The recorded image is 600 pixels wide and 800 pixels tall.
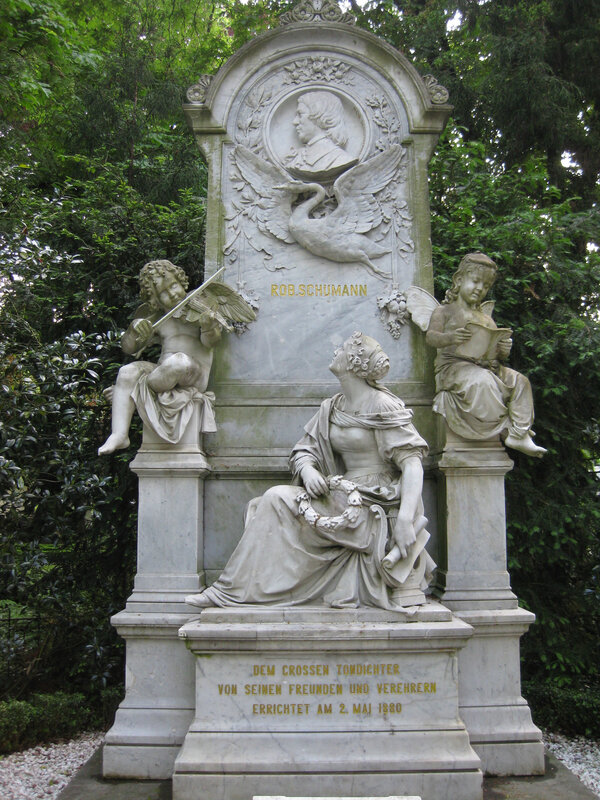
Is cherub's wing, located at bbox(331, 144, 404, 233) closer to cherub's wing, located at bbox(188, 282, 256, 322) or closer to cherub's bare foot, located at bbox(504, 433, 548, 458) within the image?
cherub's wing, located at bbox(188, 282, 256, 322)

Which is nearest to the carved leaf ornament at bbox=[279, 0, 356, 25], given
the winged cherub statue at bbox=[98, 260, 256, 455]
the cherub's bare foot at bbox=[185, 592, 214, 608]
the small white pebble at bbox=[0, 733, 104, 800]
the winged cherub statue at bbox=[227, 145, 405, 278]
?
the winged cherub statue at bbox=[227, 145, 405, 278]

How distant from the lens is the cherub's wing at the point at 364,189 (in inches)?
250

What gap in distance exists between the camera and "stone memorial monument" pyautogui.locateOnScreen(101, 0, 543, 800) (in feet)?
15.6

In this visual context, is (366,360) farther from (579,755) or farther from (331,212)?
(579,755)

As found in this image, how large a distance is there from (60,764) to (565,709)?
4.18 m

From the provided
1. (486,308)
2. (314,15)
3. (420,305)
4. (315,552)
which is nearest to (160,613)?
(315,552)

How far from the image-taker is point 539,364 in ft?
24.8

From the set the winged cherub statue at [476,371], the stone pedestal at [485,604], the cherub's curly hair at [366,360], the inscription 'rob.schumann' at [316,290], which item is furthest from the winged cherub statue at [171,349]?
the stone pedestal at [485,604]

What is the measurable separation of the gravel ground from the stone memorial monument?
54 centimetres

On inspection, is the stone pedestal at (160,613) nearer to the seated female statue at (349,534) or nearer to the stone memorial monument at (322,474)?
the stone memorial monument at (322,474)

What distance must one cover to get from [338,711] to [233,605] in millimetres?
936

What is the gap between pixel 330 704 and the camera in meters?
4.76

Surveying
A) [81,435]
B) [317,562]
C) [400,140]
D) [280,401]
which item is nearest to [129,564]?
[81,435]

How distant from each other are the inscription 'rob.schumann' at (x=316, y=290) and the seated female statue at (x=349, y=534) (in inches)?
42.0
